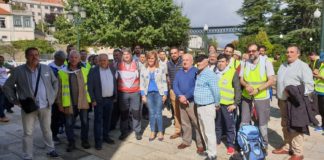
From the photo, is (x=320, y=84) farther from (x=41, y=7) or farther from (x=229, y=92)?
(x=41, y=7)

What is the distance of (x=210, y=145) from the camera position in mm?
4844

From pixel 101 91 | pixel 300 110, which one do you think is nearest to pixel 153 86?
pixel 101 91

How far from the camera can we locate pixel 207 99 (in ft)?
15.5

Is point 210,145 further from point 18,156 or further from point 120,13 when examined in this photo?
point 120,13

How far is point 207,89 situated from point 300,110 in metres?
1.58

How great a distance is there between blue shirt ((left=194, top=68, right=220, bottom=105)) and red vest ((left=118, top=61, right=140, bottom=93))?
5.89ft

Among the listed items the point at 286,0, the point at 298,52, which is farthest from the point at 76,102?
the point at 286,0

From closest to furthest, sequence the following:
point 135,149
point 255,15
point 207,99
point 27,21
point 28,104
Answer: point 28,104, point 207,99, point 135,149, point 255,15, point 27,21

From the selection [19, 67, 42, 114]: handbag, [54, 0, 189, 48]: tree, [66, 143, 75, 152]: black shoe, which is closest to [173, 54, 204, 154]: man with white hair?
[66, 143, 75, 152]: black shoe

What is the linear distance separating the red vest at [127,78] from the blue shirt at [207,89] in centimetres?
180

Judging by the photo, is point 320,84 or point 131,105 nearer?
point 131,105

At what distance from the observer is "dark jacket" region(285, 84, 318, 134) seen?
462cm

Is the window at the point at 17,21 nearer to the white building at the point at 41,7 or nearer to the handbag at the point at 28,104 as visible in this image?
the white building at the point at 41,7

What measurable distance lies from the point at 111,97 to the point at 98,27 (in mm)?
20648
